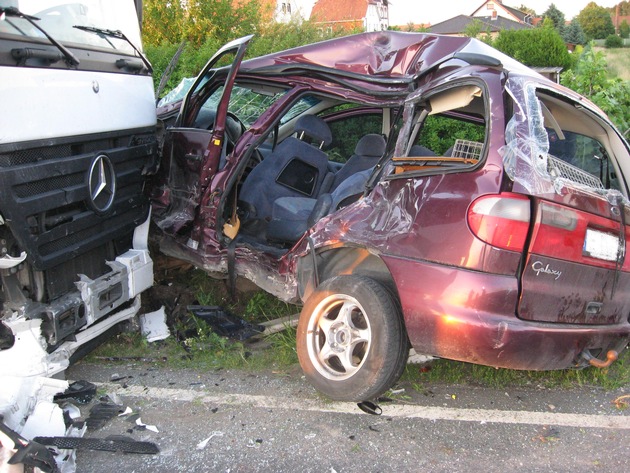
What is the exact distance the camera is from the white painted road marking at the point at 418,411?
3.28 metres

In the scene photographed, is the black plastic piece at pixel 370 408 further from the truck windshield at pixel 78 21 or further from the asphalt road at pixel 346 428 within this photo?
the truck windshield at pixel 78 21

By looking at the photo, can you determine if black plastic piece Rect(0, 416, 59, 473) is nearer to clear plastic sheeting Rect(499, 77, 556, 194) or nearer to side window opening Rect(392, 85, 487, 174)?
side window opening Rect(392, 85, 487, 174)

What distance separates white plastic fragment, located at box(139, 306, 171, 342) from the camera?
440 centimetres

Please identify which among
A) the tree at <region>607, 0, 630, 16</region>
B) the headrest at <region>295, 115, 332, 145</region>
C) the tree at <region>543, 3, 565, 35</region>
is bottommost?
the headrest at <region>295, 115, 332, 145</region>

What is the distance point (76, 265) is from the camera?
3623 mm

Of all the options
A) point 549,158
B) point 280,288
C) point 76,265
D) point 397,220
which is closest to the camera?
point 549,158

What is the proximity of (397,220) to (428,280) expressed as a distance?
0.41 m

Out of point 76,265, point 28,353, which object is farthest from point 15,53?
point 28,353

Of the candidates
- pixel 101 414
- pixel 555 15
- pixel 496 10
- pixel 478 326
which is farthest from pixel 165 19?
pixel 496 10

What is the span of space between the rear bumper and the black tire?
0.14m

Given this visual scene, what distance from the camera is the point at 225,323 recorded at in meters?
4.51

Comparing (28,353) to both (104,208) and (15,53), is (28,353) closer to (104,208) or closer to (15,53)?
(104,208)

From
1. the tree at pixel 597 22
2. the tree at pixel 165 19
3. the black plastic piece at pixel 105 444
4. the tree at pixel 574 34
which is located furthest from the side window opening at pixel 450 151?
the tree at pixel 597 22

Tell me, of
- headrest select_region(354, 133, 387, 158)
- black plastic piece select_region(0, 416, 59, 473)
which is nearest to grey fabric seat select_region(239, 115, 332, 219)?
headrest select_region(354, 133, 387, 158)
